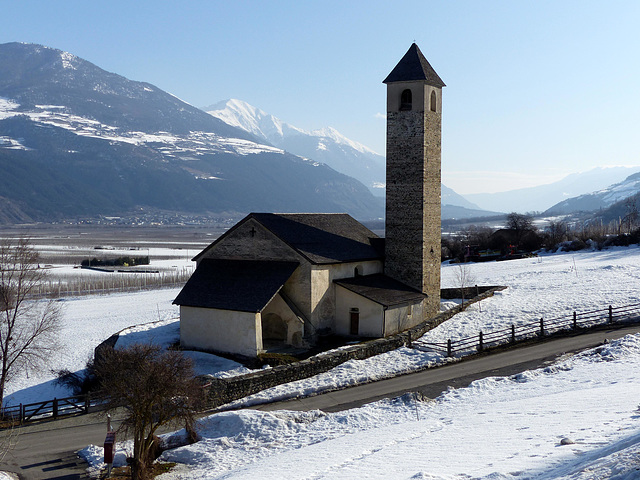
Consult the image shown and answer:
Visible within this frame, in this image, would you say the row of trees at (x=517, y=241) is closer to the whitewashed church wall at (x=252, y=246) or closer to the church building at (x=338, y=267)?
the church building at (x=338, y=267)

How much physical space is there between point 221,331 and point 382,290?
968 centimetres

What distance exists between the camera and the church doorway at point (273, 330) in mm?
32844

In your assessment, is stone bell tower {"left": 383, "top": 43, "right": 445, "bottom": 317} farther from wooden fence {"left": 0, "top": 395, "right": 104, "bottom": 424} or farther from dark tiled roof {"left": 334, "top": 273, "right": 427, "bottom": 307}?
wooden fence {"left": 0, "top": 395, "right": 104, "bottom": 424}

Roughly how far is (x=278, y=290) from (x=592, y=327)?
57.2 feet

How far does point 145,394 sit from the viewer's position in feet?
56.1

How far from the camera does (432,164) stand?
36312mm

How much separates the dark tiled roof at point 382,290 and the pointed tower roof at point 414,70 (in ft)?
40.5

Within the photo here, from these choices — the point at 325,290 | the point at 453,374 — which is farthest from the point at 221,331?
the point at 453,374

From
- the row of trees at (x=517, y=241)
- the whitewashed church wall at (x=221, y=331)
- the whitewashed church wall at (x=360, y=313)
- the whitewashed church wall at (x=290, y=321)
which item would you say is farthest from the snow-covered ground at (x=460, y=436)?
the row of trees at (x=517, y=241)

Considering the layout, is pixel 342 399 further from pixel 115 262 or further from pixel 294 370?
pixel 115 262

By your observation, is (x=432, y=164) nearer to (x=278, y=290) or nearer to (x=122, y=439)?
(x=278, y=290)

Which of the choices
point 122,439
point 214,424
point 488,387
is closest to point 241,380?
point 214,424

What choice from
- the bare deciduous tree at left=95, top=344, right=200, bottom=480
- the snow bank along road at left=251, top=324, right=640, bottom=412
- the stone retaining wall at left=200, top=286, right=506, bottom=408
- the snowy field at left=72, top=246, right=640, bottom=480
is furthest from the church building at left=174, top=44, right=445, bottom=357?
the bare deciduous tree at left=95, top=344, right=200, bottom=480

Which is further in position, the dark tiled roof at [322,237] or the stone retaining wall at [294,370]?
the dark tiled roof at [322,237]
